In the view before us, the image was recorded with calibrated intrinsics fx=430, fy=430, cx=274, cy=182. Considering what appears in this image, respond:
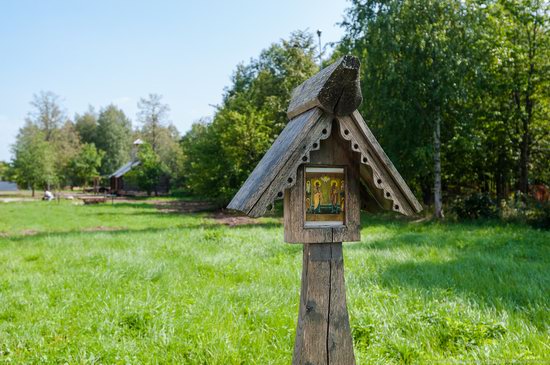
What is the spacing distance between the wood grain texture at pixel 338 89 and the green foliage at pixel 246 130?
2202 centimetres

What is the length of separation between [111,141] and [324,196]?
7262 cm

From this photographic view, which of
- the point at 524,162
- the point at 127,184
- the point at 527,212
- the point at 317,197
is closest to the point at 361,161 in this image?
the point at 317,197

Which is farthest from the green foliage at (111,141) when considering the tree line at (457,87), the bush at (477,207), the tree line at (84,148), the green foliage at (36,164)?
the bush at (477,207)

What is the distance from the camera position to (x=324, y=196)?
3.21m

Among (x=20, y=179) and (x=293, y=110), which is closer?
(x=293, y=110)

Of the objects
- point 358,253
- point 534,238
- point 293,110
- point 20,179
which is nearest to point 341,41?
point 534,238

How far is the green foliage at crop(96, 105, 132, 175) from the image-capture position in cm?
6888

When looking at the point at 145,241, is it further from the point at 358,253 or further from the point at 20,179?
the point at 20,179

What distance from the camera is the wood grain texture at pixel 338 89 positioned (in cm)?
288

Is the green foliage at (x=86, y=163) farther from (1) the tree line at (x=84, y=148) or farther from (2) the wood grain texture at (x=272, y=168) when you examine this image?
(2) the wood grain texture at (x=272, y=168)

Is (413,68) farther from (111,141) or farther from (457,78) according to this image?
(111,141)

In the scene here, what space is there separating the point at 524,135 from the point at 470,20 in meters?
5.84

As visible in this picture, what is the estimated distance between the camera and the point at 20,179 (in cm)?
4803

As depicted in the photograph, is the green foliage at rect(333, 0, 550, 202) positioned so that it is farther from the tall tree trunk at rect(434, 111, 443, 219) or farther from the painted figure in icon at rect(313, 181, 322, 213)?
the painted figure in icon at rect(313, 181, 322, 213)
